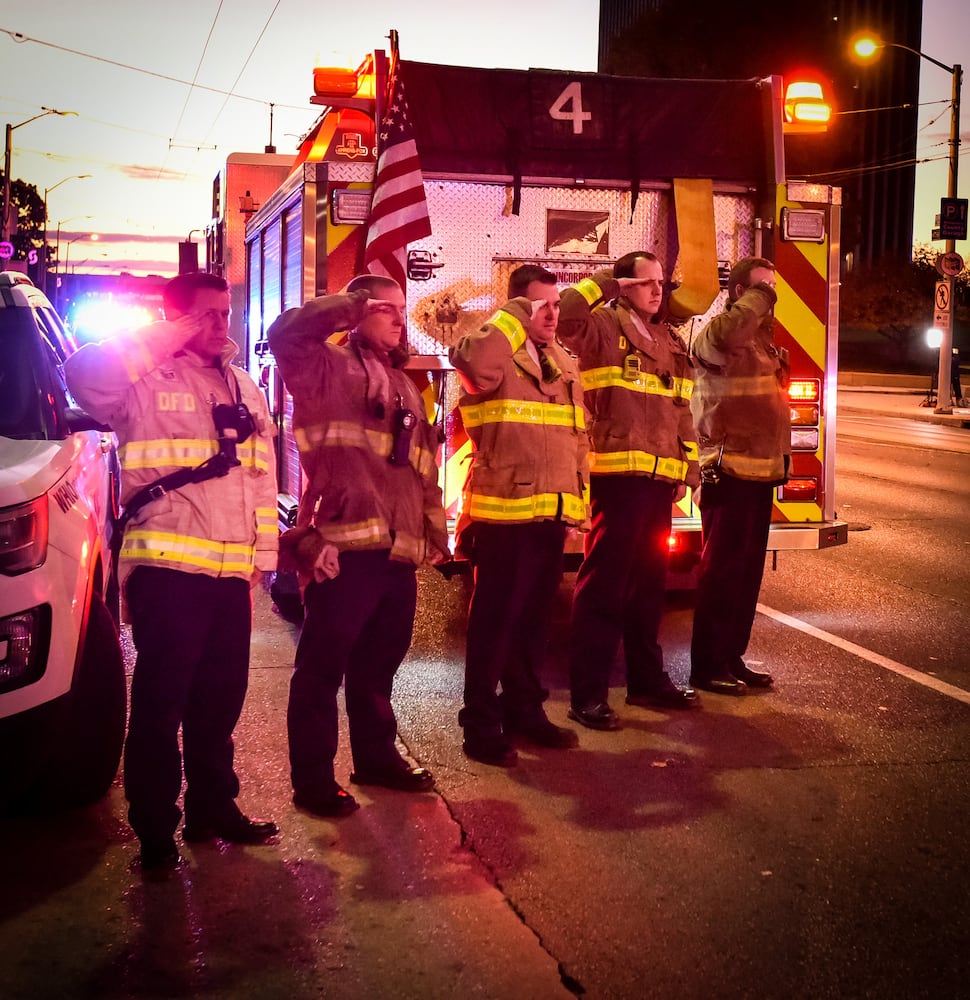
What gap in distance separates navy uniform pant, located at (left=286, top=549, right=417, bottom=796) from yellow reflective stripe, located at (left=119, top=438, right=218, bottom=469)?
70cm

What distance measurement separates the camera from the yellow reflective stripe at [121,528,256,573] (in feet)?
13.4

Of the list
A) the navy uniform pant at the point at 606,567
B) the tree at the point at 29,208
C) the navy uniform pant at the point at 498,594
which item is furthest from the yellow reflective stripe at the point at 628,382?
the tree at the point at 29,208

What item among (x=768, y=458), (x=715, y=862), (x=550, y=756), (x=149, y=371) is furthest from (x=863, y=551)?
(x=149, y=371)

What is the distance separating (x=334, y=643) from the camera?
4.65 m

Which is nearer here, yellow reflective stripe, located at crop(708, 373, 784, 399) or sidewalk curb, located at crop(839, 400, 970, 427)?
yellow reflective stripe, located at crop(708, 373, 784, 399)

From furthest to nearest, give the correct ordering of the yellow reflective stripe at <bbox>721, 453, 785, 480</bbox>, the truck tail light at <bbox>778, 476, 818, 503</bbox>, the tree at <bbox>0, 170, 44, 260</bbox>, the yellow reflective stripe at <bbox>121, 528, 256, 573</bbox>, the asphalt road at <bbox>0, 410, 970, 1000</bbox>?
the tree at <bbox>0, 170, 44, 260</bbox> → the truck tail light at <bbox>778, 476, 818, 503</bbox> → the yellow reflective stripe at <bbox>721, 453, 785, 480</bbox> → the yellow reflective stripe at <bbox>121, 528, 256, 573</bbox> → the asphalt road at <bbox>0, 410, 970, 1000</bbox>

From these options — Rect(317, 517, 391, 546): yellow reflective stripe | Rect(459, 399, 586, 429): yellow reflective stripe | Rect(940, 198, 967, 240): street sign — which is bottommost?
Rect(317, 517, 391, 546): yellow reflective stripe

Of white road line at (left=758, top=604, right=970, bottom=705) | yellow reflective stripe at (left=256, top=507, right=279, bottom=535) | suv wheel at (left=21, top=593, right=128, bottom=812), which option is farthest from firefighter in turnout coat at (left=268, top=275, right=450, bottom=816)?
white road line at (left=758, top=604, right=970, bottom=705)

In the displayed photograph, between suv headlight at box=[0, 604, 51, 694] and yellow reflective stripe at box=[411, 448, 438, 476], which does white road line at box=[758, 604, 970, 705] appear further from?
suv headlight at box=[0, 604, 51, 694]

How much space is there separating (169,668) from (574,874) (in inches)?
56.2

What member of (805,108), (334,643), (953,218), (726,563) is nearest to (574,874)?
(334,643)

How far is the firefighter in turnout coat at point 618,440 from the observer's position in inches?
226

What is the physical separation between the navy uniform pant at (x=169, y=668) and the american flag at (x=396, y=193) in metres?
2.72

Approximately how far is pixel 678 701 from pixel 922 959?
→ 2517 millimetres
